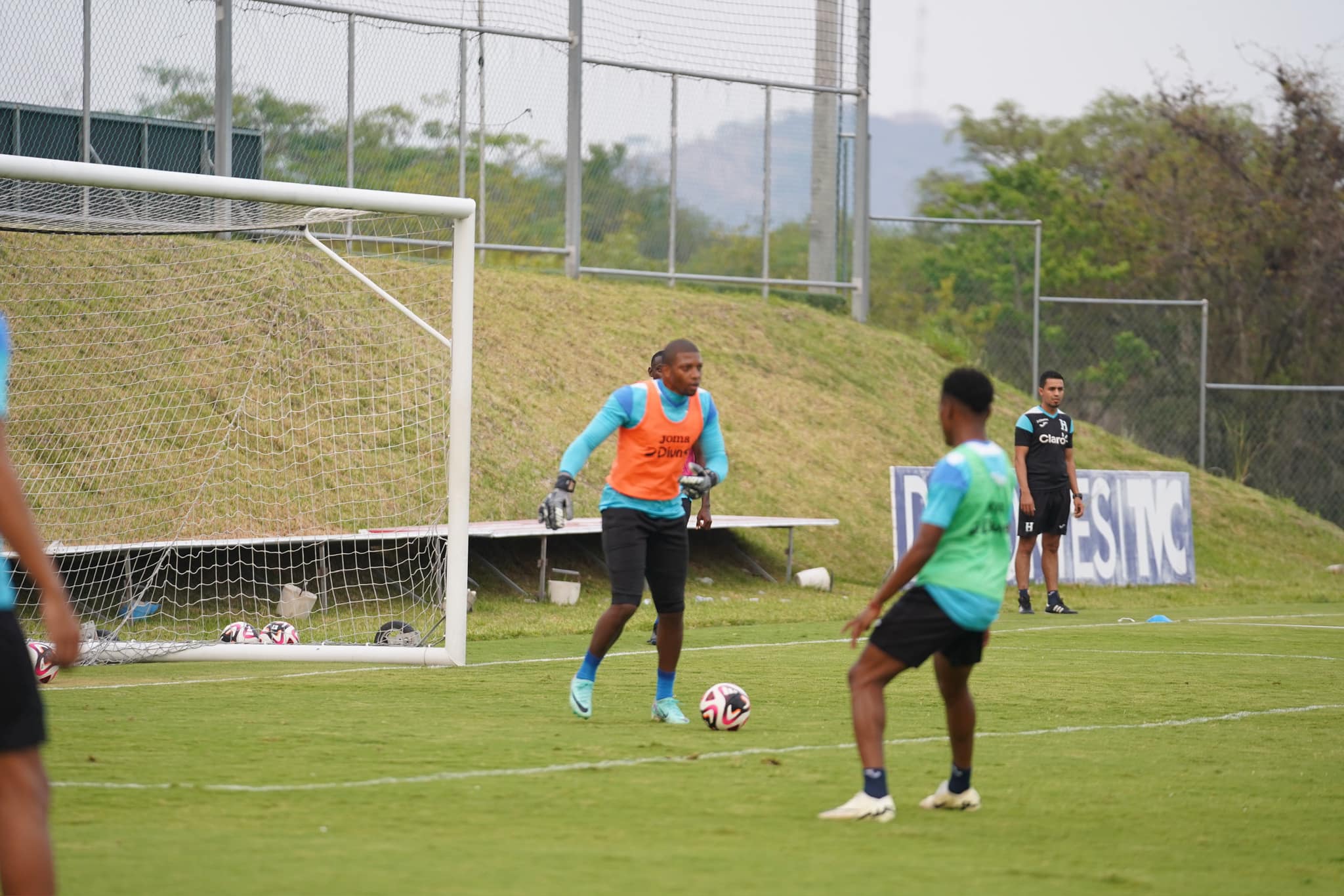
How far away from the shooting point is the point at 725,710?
8.55 meters

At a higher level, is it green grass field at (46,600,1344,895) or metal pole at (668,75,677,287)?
metal pole at (668,75,677,287)

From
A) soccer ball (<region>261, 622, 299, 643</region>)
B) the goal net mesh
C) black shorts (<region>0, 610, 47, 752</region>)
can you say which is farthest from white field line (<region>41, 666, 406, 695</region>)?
black shorts (<region>0, 610, 47, 752</region>)

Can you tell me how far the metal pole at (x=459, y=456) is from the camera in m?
11.8

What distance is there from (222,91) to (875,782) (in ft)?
53.8

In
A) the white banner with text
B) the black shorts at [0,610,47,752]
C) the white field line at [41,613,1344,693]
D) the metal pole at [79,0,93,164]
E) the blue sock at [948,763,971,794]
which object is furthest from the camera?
the white banner with text

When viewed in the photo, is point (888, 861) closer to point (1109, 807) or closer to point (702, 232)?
point (1109, 807)

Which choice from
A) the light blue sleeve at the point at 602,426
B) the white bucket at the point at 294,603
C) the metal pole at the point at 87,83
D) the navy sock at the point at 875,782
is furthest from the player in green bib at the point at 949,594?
the metal pole at the point at 87,83

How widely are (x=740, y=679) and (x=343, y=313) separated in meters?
9.53

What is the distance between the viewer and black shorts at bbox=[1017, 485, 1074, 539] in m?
16.9

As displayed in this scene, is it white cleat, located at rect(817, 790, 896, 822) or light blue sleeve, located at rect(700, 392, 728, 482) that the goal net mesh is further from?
white cleat, located at rect(817, 790, 896, 822)

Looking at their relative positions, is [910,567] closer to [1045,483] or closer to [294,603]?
[294,603]

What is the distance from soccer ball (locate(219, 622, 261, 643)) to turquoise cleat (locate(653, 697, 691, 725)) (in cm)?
420

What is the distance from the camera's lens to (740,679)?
11.2 metres

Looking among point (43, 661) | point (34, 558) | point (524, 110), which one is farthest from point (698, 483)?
point (524, 110)
